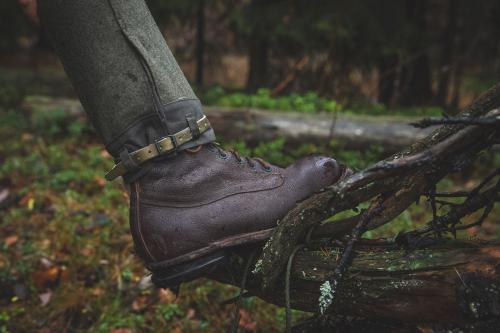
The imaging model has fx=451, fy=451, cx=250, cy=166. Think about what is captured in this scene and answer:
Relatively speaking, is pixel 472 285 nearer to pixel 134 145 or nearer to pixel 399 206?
pixel 399 206

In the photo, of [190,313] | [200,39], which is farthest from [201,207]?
[200,39]

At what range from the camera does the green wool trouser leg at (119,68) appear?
4.43ft

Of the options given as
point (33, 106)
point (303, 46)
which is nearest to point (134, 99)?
point (33, 106)

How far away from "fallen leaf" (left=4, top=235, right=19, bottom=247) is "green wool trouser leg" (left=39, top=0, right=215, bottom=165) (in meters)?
1.75

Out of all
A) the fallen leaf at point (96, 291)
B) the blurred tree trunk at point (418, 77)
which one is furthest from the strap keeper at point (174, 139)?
the blurred tree trunk at point (418, 77)

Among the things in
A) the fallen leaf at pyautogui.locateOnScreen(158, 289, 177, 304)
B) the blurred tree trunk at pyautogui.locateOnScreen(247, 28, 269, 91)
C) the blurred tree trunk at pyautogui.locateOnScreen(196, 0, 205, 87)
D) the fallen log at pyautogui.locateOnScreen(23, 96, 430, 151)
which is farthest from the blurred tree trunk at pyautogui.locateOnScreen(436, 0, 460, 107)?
the fallen leaf at pyautogui.locateOnScreen(158, 289, 177, 304)

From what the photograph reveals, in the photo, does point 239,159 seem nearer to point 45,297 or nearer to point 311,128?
point 45,297

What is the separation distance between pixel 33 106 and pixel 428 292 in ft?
14.8

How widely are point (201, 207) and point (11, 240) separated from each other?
1.92 meters

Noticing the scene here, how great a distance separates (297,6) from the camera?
6176mm

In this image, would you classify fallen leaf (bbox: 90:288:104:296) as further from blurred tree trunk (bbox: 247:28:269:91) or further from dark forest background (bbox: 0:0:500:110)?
blurred tree trunk (bbox: 247:28:269:91)

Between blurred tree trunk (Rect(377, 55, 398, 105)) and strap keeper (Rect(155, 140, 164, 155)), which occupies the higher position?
strap keeper (Rect(155, 140, 164, 155))

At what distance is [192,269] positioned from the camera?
1.40m

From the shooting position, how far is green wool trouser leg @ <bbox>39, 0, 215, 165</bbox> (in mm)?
1350
